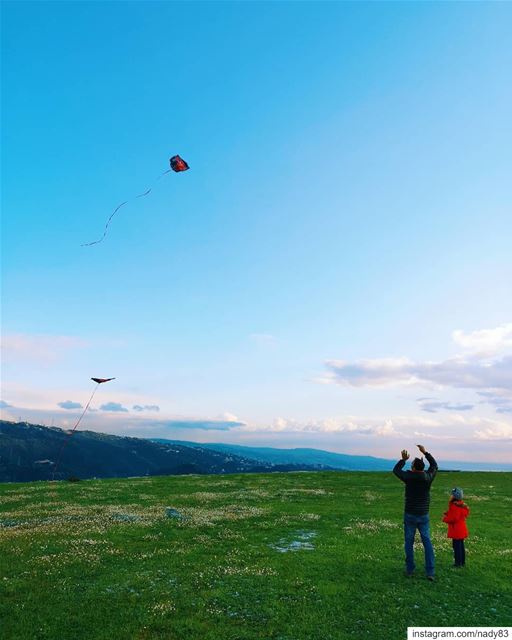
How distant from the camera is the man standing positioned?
17484 millimetres

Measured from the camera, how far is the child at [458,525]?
63.2 feet

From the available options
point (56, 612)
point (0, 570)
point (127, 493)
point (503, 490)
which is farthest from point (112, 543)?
point (503, 490)

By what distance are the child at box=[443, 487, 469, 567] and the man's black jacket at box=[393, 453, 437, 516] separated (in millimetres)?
2688

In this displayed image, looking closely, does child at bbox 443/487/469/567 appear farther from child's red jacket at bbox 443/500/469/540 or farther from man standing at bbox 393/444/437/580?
man standing at bbox 393/444/437/580

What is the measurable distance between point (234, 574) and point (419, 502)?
7726 millimetres

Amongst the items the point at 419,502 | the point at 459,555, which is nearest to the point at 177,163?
the point at 419,502

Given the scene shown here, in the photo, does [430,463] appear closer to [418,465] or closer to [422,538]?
[418,465]

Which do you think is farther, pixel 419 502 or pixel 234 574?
pixel 234 574

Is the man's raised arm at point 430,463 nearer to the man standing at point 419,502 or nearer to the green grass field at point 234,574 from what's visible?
the man standing at point 419,502

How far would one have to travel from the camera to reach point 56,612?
46.7 feet

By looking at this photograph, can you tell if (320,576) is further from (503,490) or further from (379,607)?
(503,490)

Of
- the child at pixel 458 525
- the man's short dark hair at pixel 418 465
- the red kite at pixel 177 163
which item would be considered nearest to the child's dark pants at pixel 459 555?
the child at pixel 458 525

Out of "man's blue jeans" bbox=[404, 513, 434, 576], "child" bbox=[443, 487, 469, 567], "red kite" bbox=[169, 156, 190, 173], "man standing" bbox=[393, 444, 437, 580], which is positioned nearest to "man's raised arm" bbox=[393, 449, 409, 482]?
"man standing" bbox=[393, 444, 437, 580]

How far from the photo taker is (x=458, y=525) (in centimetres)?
1920
